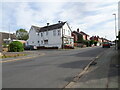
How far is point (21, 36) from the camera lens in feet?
294

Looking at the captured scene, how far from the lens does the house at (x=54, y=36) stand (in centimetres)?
4037

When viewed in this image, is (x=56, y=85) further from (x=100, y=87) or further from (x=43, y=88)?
(x=100, y=87)

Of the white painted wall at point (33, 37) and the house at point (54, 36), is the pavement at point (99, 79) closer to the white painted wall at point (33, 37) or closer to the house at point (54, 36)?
the house at point (54, 36)

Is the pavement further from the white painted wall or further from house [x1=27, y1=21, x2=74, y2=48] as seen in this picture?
the white painted wall

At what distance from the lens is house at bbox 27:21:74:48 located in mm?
40366

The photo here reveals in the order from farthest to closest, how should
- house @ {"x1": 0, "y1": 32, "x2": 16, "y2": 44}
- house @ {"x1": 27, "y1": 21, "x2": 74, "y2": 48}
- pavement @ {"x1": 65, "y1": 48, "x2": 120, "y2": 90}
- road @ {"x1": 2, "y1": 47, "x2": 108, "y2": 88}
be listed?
house @ {"x1": 0, "y1": 32, "x2": 16, "y2": 44} → house @ {"x1": 27, "y1": 21, "x2": 74, "y2": 48} → road @ {"x1": 2, "y1": 47, "x2": 108, "y2": 88} → pavement @ {"x1": 65, "y1": 48, "x2": 120, "y2": 90}

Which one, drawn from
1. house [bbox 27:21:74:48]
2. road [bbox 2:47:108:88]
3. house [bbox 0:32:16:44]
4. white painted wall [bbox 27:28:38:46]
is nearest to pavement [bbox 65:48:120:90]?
road [bbox 2:47:108:88]

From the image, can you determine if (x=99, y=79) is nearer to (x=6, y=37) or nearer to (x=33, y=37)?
(x=33, y=37)

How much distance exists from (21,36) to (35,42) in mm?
45089

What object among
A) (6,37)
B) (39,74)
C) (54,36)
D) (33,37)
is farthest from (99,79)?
(6,37)

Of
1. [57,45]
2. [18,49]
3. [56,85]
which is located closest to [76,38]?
[57,45]

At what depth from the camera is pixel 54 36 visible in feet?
137

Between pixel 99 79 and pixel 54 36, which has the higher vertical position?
pixel 54 36

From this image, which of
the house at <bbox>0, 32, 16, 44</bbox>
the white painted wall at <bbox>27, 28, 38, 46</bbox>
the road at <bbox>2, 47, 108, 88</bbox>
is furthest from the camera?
the house at <bbox>0, 32, 16, 44</bbox>
